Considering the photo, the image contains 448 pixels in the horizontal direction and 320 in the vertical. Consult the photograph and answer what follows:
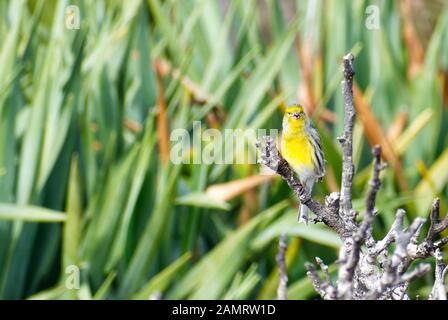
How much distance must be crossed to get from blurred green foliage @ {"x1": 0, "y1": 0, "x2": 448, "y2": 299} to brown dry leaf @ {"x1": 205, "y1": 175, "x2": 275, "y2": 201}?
6 cm

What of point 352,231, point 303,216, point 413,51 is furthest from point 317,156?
point 413,51

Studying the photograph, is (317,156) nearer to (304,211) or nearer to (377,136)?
(304,211)

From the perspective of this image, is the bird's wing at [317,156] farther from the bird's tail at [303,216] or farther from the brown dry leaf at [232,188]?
the brown dry leaf at [232,188]

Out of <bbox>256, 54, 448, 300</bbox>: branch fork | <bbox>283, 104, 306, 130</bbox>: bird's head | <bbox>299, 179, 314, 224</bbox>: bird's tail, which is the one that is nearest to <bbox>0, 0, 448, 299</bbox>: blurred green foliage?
<bbox>299, 179, 314, 224</bbox>: bird's tail

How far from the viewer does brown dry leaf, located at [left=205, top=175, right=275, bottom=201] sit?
3.67m

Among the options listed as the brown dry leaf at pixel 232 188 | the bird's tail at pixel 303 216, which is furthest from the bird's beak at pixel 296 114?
the brown dry leaf at pixel 232 188

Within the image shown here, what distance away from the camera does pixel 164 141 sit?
154 inches

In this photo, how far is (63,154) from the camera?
3.77 m

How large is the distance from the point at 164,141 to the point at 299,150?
1.88m

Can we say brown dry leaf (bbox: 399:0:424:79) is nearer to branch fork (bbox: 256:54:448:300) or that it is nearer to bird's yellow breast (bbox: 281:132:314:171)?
bird's yellow breast (bbox: 281:132:314:171)

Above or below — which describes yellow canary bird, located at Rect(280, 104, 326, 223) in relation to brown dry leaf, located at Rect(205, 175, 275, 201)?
above

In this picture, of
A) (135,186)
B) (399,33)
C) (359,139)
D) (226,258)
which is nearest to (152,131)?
(135,186)
